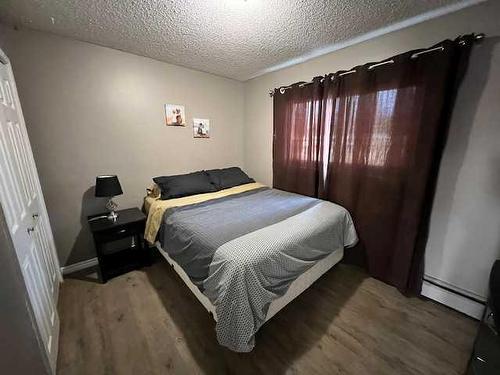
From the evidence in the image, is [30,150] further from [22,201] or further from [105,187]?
[22,201]

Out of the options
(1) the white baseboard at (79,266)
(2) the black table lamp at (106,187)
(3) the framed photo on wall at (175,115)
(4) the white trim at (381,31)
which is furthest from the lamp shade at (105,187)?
(4) the white trim at (381,31)

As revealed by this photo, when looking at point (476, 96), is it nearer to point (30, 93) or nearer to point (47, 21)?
point (47, 21)

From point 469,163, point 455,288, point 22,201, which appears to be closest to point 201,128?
point 22,201

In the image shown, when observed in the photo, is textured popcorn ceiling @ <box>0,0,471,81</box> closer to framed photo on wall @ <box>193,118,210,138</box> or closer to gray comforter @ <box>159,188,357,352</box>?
framed photo on wall @ <box>193,118,210,138</box>

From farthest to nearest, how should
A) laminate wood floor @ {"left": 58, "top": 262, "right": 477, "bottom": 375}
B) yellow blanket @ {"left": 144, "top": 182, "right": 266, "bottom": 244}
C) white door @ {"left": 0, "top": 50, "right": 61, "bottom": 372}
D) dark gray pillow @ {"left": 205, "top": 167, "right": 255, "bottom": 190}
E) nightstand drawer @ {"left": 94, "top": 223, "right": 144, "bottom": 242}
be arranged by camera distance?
dark gray pillow @ {"left": 205, "top": 167, "right": 255, "bottom": 190} < yellow blanket @ {"left": 144, "top": 182, "right": 266, "bottom": 244} < nightstand drawer @ {"left": 94, "top": 223, "right": 144, "bottom": 242} < laminate wood floor @ {"left": 58, "top": 262, "right": 477, "bottom": 375} < white door @ {"left": 0, "top": 50, "right": 61, "bottom": 372}

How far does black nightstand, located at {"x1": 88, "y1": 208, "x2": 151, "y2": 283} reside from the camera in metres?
2.02

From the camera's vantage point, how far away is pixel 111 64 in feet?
7.27

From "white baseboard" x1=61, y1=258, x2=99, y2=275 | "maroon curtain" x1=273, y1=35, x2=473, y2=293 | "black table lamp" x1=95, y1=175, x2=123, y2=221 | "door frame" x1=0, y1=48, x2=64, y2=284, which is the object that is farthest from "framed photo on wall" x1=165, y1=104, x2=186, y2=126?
"white baseboard" x1=61, y1=258, x2=99, y2=275

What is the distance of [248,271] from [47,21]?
2.56 m

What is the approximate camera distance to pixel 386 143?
193 cm

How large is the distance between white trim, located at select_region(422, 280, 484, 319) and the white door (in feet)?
9.39

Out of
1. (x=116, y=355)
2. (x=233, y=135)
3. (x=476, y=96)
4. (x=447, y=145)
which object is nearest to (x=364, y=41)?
(x=476, y=96)

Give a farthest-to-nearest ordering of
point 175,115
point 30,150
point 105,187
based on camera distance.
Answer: point 175,115 → point 105,187 → point 30,150

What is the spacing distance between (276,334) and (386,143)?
1909mm
